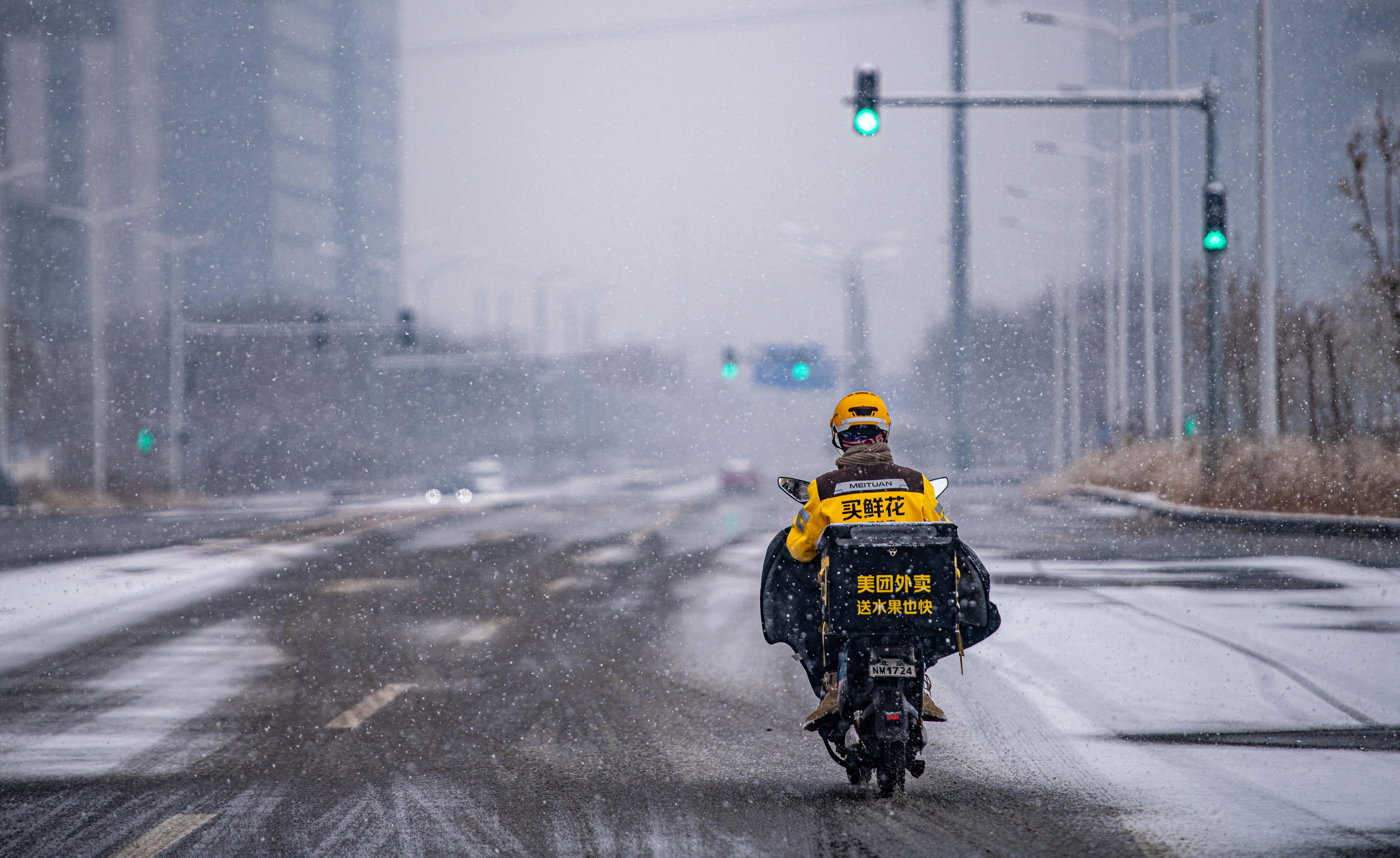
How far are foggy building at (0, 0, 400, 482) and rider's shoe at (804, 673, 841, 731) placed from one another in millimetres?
87156

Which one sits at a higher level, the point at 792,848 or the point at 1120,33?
the point at 1120,33

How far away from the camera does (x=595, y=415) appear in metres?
121

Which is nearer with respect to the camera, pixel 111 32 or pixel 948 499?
pixel 948 499

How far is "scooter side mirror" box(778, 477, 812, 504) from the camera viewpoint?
6402 mm

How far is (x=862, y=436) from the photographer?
21.4 feet

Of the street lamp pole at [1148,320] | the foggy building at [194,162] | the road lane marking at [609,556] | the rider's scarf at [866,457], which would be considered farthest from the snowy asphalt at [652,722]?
the foggy building at [194,162]

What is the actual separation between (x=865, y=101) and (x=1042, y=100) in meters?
2.31

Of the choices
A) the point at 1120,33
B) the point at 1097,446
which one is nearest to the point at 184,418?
the point at 1097,446

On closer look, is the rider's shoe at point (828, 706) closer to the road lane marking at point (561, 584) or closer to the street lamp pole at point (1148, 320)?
→ the road lane marking at point (561, 584)

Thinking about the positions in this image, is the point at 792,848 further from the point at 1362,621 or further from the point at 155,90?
the point at 155,90

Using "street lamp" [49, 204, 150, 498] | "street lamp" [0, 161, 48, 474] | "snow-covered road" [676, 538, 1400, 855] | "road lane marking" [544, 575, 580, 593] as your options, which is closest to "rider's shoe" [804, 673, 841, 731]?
"snow-covered road" [676, 538, 1400, 855]

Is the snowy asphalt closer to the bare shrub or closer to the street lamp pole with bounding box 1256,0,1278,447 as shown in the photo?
the bare shrub

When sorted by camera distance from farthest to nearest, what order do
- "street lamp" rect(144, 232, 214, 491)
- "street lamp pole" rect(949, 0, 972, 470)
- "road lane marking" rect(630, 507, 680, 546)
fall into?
"street lamp" rect(144, 232, 214, 491)
"street lamp pole" rect(949, 0, 972, 470)
"road lane marking" rect(630, 507, 680, 546)

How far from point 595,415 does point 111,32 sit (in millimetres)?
49972
